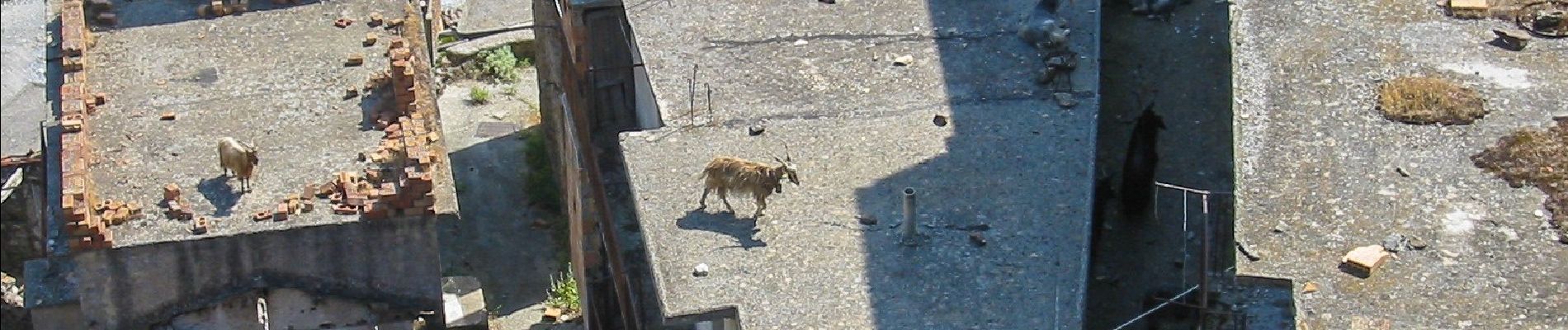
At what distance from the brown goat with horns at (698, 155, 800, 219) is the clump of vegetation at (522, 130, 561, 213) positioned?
10.2 meters

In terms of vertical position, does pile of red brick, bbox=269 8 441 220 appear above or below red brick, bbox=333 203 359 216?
above

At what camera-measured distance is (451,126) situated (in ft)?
89.7

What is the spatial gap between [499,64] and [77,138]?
1003 centimetres

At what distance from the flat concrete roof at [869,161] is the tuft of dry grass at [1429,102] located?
7.18 ft

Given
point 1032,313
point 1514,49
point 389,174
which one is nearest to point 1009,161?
point 1032,313

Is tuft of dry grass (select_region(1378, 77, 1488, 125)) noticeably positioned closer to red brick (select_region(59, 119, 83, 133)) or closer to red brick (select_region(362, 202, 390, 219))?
red brick (select_region(362, 202, 390, 219))

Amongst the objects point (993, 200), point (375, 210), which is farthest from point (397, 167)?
point (993, 200)

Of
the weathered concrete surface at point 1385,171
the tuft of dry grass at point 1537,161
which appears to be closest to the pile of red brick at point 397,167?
the weathered concrete surface at point 1385,171

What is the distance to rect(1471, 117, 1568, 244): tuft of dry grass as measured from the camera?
13.7 m

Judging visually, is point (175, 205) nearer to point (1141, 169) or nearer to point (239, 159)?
point (239, 159)

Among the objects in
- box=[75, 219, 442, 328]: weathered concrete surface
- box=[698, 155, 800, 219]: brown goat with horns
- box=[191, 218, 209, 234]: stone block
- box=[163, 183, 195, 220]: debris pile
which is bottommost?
box=[75, 219, 442, 328]: weathered concrete surface

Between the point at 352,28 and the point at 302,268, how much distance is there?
399 centimetres

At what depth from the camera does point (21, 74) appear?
30.2 metres

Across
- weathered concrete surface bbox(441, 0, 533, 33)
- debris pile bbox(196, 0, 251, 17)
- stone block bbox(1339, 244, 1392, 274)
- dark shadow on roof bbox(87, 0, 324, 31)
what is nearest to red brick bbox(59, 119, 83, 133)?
dark shadow on roof bbox(87, 0, 324, 31)
